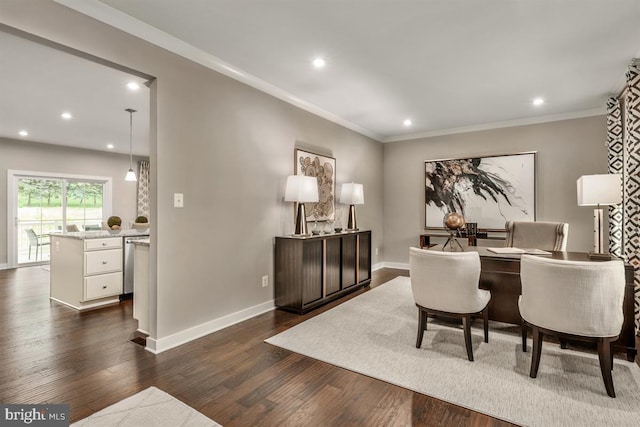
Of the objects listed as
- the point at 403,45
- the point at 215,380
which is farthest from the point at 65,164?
the point at 403,45

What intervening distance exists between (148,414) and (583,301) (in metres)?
2.65

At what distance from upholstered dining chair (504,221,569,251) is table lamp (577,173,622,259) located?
2.44 feet

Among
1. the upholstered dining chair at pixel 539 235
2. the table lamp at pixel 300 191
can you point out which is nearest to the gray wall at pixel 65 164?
the table lamp at pixel 300 191

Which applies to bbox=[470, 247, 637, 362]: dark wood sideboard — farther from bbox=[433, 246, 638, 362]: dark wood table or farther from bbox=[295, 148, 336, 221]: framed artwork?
bbox=[295, 148, 336, 221]: framed artwork

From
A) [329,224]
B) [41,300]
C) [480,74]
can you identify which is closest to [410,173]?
[329,224]

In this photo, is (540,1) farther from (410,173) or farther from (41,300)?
(41,300)

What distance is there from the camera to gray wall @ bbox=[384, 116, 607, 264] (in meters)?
4.66

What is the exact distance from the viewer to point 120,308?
12.6 feet

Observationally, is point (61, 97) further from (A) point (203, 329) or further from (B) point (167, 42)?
(A) point (203, 329)

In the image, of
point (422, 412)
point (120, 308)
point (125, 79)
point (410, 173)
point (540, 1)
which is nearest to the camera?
point (422, 412)

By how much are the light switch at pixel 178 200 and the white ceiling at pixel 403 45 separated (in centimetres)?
122

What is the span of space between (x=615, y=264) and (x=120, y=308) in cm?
467

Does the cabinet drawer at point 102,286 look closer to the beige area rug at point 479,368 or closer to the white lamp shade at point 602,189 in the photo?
the beige area rug at point 479,368

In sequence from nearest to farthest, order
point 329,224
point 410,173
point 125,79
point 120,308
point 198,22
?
1. point 198,22
2. point 125,79
3. point 120,308
4. point 329,224
5. point 410,173
